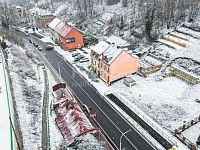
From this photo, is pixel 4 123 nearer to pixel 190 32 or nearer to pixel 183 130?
pixel 183 130

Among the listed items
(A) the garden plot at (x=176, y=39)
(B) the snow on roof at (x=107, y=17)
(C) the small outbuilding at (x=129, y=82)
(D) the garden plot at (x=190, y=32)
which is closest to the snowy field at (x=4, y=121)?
(C) the small outbuilding at (x=129, y=82)

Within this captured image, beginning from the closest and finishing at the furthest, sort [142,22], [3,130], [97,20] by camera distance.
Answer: [3,130] < [142,22] < [97,20]

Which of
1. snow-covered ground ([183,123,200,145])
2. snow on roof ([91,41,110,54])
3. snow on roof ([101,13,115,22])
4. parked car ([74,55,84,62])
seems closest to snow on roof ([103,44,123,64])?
snow on roof ([91,41,110,54])

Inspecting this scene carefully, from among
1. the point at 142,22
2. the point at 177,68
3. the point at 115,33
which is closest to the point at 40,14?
the point at 115,33

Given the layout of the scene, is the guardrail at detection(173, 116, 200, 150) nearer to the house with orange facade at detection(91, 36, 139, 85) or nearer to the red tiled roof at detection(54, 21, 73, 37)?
the house with orange facade at detection(91, 36, 139, 85)

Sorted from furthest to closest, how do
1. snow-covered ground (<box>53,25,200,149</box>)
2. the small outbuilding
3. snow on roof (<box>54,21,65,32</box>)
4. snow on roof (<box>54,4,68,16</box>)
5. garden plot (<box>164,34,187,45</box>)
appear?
snow on roof (<box>54,4,68,16</box>), snow on roof (<box>54,21,65,32</box>), garden plot (<box>164,34,187,45</box>), the small outbuilding, snow-covered ground (<box>53,25,200,149</box>)

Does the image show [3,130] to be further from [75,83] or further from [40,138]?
[75,83]
